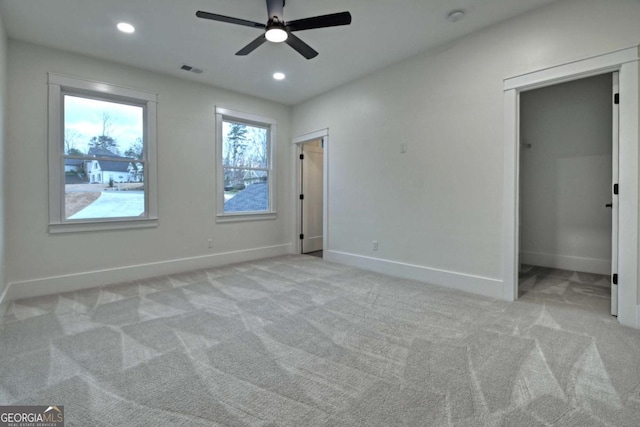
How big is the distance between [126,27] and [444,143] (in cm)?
373

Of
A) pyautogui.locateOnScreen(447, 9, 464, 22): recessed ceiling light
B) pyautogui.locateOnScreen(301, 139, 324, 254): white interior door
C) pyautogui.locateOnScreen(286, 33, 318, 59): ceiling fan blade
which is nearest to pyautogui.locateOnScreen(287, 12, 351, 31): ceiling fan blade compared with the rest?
pyautogui.locateOnScreen(286, 33, 318, 59): ceiling fan blade

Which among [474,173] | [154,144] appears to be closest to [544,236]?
[474,173]

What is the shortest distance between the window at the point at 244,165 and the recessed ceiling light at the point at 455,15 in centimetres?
337

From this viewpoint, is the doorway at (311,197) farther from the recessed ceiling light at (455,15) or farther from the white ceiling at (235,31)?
the recessed ceiling light at (455,15)

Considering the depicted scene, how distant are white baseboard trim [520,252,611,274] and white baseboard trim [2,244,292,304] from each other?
4.54 meters

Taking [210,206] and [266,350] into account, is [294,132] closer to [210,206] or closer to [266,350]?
[210,206]

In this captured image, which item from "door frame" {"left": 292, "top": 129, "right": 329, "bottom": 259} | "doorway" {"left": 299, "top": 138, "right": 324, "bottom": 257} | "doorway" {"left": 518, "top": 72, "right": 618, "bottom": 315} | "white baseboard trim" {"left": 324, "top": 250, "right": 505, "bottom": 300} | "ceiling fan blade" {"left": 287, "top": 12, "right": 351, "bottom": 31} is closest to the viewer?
"ceiling fan blade" {"left": 287, "top": 12, "right": 351, "bottom": 31}

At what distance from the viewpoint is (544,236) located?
15.7ft

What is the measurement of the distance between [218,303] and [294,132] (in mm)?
3718

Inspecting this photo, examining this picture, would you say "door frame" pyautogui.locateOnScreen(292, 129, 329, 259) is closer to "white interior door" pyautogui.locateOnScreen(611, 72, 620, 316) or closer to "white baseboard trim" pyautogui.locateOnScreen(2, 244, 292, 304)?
"white baseboard trim" pyautogui.locateOnScreen(2, 244, 292, 304)

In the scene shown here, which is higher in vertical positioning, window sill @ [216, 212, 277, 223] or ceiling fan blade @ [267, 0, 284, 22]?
ceiling fan blade @ [267, 0, 284, 22]

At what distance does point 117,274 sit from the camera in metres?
3.95

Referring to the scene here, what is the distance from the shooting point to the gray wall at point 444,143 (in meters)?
2.80

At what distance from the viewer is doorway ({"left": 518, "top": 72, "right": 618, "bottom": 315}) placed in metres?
4.18
